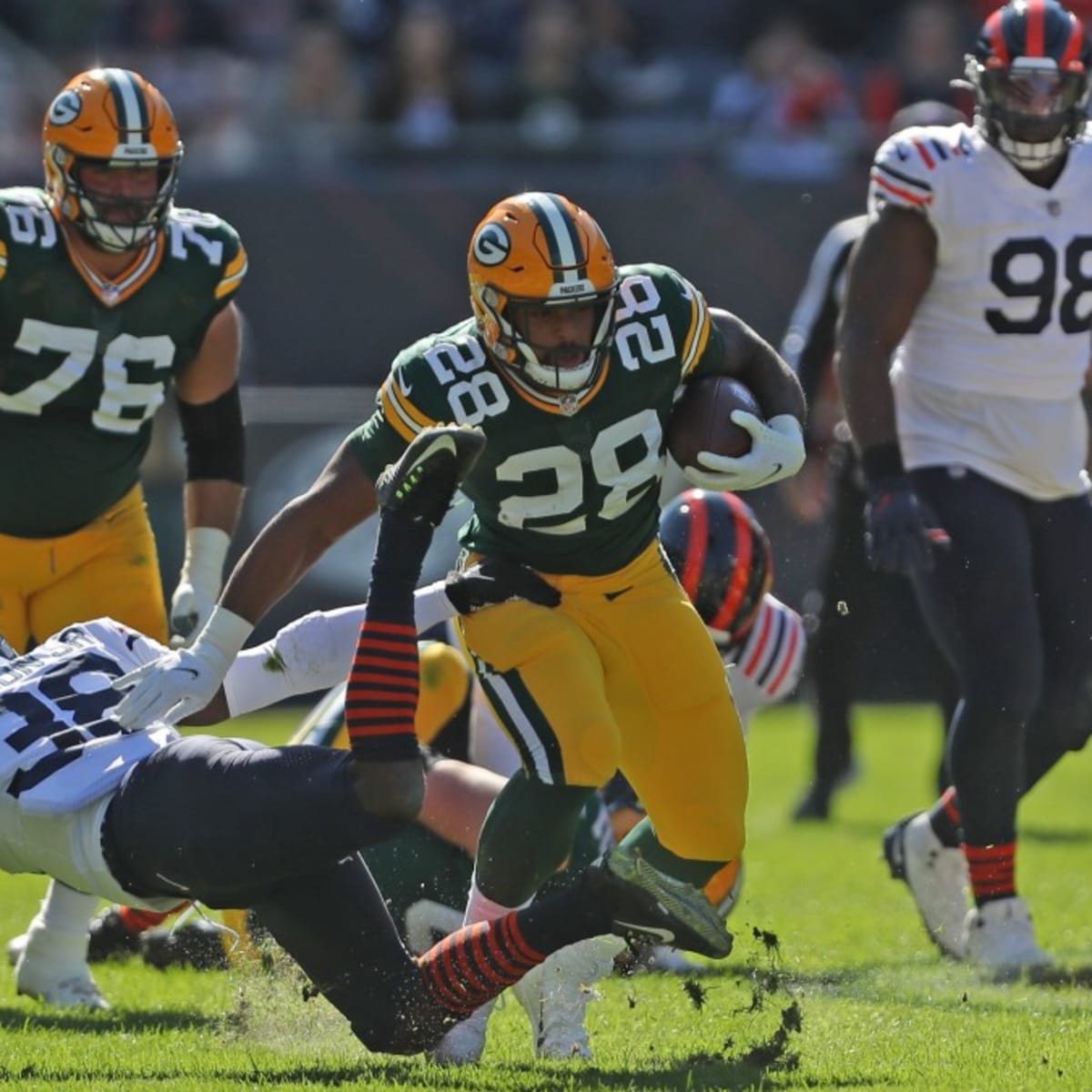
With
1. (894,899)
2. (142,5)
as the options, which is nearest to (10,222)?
(894,899)

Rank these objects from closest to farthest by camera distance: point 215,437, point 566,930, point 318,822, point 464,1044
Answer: point 318,822, point 566,930, point 464,1044, point 215,437

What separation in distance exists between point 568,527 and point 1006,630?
3.93 feet

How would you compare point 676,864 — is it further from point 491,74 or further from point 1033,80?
point 491,74

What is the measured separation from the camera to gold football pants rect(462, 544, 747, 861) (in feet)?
14.2

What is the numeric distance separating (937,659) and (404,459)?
4.10m

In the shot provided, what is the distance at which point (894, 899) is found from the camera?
640cm

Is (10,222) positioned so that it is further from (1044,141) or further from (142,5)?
(142,5)

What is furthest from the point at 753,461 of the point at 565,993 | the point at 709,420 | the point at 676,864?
the point at 565,993

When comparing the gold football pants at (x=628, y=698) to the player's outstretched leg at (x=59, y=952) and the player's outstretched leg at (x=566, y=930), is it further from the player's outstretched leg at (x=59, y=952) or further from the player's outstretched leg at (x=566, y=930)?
the player's outstretched leg at (x=59, y=952)

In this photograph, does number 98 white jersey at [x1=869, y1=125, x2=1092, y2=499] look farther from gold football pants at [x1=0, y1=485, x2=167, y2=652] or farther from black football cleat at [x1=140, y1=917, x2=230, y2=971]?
black football cleat at [x1=140, y1=917, x2=230, y2=971]

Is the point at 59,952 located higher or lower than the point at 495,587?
lower

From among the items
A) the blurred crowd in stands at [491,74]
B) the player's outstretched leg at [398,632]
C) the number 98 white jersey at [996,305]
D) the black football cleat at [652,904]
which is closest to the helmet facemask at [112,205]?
the player's outstretched leg at [398,632]

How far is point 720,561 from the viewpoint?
537cm

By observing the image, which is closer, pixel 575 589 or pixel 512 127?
pixel 575 589
